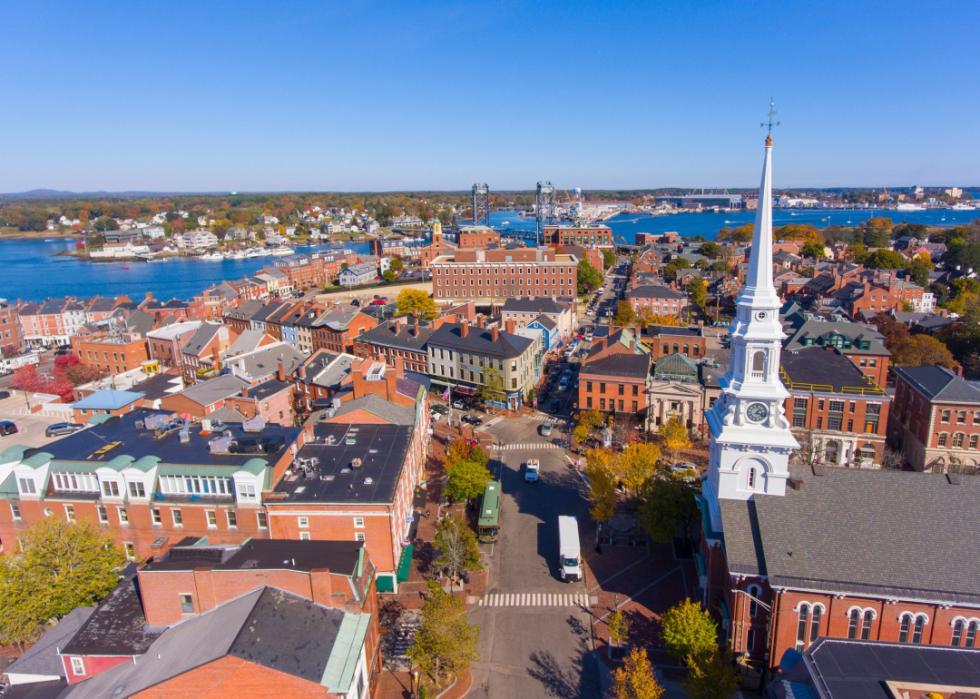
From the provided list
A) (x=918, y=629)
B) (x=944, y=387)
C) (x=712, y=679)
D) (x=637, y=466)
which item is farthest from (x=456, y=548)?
(x=944, y=387)

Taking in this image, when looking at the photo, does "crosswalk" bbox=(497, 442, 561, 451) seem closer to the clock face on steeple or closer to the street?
the street

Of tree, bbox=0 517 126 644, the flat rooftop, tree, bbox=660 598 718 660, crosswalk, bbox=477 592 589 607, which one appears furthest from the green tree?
tree, bbox=0 517 126 644

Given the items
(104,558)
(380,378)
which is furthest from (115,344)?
(104,558)

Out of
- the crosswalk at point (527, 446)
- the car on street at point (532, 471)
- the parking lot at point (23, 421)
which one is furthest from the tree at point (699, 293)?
the parking lot at point (23, 421)

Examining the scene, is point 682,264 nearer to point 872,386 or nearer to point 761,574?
point 872,386

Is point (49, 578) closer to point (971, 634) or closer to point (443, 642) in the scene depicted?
point (443, 642)

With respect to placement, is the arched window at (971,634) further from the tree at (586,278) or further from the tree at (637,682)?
the tree at (586,278)

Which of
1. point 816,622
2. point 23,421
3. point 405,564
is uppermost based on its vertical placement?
point 816,622
